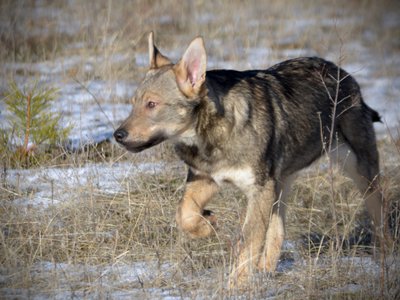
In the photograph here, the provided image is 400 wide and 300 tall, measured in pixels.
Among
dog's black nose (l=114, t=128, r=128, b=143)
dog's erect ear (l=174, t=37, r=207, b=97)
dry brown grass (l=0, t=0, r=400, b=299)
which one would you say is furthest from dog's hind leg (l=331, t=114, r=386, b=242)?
dog's black nose (l=114, t=128, r=128, b=143)

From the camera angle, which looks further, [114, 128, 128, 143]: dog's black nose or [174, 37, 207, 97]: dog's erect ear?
[174, 37, 207, 97]: dog's erect ear

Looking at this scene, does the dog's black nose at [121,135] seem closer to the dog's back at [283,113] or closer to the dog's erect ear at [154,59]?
the dog's back at [283,113]

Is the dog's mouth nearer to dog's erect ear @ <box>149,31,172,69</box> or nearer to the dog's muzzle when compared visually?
the dog's muzzle

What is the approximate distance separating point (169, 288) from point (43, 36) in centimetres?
935

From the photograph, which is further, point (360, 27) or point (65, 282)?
point (360, 27)

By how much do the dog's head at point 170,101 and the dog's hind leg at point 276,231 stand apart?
1052 millimetres

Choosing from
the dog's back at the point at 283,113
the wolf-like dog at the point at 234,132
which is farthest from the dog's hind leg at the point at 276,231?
the dog's back at the point at 283,113

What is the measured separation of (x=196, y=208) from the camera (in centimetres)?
572

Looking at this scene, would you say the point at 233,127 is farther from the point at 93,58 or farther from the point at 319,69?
the point at 93,58

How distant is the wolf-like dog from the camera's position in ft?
17.7

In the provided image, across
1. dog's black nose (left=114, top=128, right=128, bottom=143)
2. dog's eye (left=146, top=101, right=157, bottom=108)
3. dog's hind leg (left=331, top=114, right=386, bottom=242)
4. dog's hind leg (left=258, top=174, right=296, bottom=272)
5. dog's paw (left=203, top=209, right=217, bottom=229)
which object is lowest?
dog's hind leg (left=258, top=174, right=296, bottom=272)

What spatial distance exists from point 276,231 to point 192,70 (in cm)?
165

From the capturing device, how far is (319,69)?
6.57m

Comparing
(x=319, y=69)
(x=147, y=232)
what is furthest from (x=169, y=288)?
(x=319, y=69)
